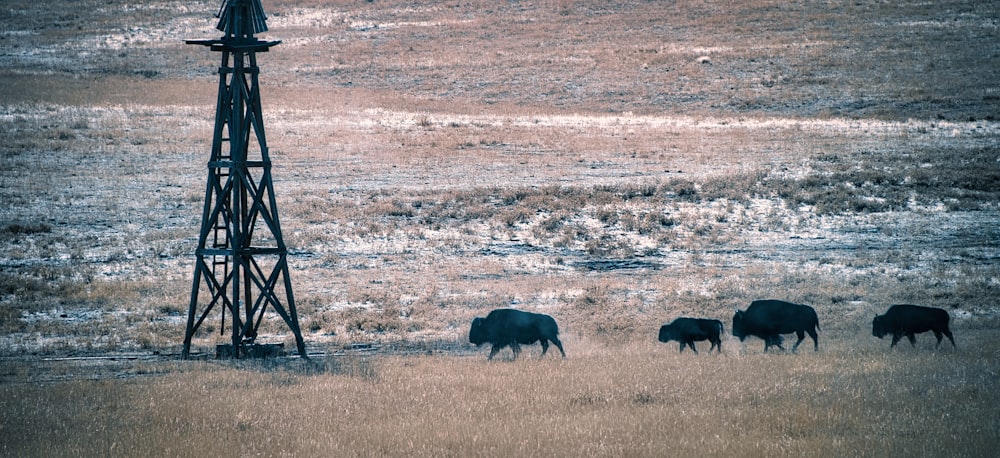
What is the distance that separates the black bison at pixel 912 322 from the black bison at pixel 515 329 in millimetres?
5354

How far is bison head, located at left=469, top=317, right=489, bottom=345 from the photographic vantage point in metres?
18.9

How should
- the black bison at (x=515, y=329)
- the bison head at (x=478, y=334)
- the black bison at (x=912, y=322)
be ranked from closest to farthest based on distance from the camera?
the black bison at (x=912, y=322), the black bison at (x=515, y=329), the bison head at (x=478, y=334)

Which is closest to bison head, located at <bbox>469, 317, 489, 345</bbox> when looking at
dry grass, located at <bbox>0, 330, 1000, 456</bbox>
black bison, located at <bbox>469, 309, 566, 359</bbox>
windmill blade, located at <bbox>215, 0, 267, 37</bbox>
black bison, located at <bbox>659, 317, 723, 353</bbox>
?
black bison, located at <bbox>469, 309, 566, 359</bbox>

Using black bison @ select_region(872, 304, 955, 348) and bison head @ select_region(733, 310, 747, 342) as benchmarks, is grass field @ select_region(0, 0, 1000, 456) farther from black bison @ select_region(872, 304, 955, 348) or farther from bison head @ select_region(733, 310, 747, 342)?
bison head @ select_region(733, 310, 747, 342)

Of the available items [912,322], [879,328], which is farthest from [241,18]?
[912,322]

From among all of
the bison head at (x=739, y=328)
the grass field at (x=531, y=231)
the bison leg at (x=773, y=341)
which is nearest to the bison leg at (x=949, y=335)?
the grass field at (x=531, y=231)

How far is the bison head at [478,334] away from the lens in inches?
742

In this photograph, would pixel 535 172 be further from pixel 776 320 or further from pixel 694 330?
pixel 776 320

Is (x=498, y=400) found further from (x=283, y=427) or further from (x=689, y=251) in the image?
(x=689, y=251)

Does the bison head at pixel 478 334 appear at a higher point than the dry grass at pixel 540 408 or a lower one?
lower

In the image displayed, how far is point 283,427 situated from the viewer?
12.8 metres

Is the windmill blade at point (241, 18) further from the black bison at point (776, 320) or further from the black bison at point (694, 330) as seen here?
the black bison at point (776, 320)

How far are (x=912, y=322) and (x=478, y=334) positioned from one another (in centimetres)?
718

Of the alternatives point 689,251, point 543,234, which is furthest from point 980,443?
point 543,234
